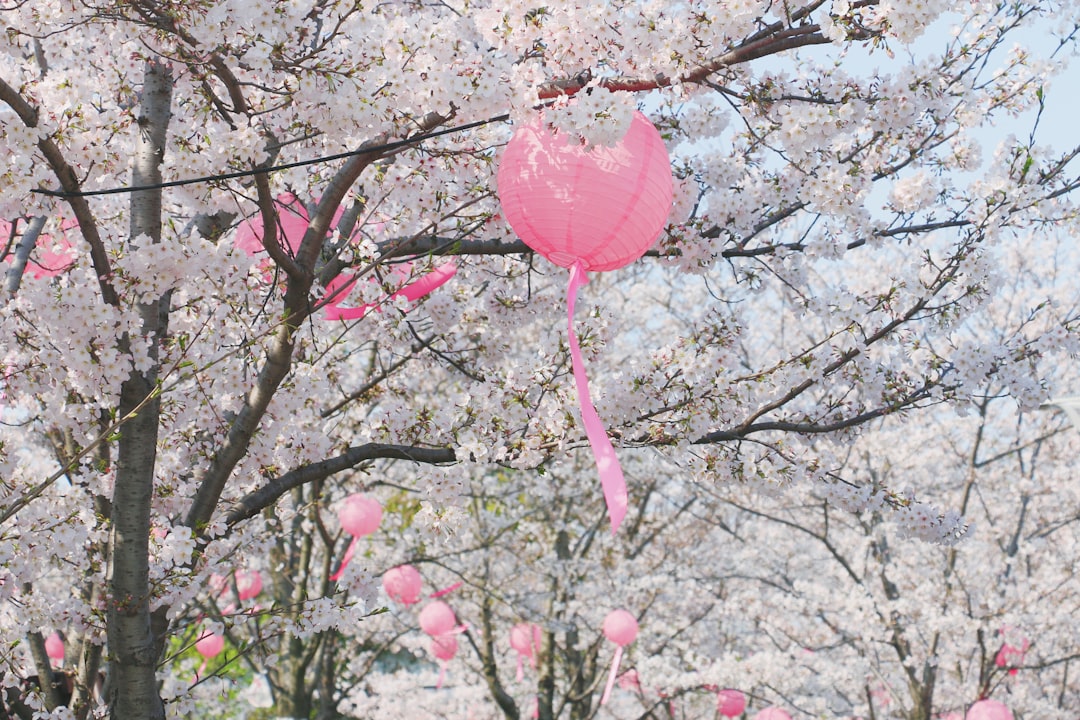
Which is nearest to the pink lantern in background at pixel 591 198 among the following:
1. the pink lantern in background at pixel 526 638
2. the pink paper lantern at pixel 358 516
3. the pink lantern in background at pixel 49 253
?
the pink lantern in background at pixel 49 253

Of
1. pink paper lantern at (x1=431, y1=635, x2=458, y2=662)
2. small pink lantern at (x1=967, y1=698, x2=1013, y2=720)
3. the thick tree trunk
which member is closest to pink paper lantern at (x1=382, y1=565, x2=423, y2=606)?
pink paper lantern at (x1=431, y1=635, x2=458, y2=662)

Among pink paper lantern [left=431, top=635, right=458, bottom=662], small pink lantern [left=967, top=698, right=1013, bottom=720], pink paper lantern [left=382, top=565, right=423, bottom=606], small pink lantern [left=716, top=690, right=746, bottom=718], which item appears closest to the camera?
small pink lantern [left=967, top=698, right=1013, bottom=720]

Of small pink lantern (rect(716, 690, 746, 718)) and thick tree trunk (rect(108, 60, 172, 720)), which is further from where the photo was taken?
small pink lantern (rect(716, 690, 746, 718))

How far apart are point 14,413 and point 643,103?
14.8 ft

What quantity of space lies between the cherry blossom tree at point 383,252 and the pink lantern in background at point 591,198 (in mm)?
157

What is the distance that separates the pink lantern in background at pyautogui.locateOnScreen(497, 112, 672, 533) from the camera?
257cm

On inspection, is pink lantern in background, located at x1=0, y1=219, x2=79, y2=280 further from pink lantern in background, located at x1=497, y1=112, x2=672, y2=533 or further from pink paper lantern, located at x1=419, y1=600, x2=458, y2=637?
pink paper lantern, located at x1=419, y1=600, x2=458, y2=637

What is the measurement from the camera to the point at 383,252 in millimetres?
3520

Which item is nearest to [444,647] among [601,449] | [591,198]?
[601,449]

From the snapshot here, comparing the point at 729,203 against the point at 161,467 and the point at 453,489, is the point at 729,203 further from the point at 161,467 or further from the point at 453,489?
the point at 161,467

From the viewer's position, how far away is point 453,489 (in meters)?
3.45

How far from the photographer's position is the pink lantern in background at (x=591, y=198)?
8.45ft

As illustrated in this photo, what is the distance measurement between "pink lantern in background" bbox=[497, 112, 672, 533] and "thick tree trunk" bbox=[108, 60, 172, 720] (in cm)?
145

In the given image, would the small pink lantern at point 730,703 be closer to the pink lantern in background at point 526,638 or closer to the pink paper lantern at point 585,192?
the pink lantern in background at point 526,638
